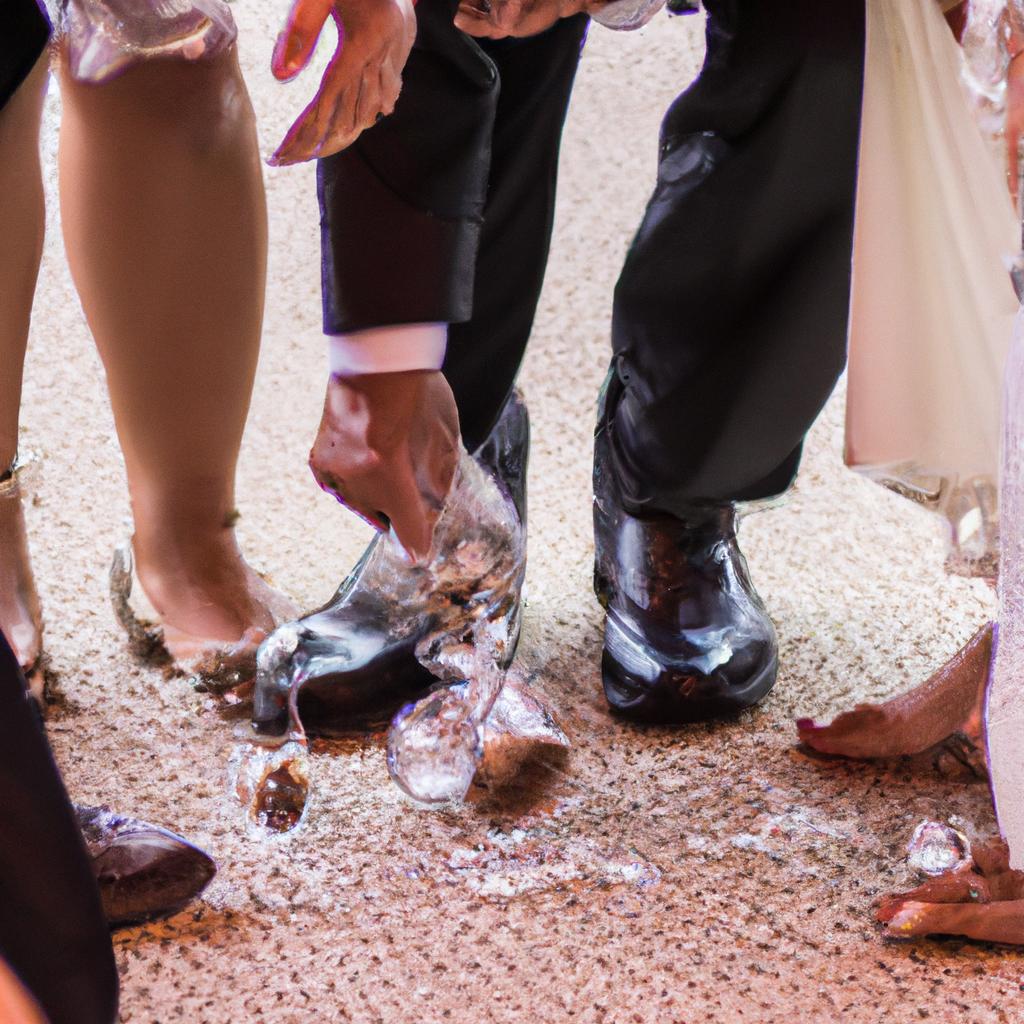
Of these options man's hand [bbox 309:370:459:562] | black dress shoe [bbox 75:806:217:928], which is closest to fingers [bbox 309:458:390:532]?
man's hand [bbox 309:370:459:562]

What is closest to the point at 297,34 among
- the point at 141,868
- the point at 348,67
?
the point at 348,67

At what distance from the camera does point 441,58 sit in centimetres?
76

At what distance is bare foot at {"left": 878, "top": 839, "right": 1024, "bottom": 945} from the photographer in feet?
2.31

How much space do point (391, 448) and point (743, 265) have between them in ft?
1.33

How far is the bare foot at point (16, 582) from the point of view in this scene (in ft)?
3.35

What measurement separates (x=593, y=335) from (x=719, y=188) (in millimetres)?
869

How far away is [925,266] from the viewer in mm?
791

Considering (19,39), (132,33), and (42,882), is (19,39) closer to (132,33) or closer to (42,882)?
(132,33)

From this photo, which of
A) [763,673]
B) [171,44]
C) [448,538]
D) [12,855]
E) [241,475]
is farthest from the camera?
[241,475]

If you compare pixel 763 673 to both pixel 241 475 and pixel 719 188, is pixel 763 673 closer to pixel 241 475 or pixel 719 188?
pixel 719 188

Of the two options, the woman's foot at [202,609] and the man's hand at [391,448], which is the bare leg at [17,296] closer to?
the woman's foot at [202,609]

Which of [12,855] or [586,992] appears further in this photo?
[586,992]

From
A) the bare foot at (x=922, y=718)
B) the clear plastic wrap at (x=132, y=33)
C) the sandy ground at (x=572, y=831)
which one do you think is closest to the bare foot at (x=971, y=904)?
the sandy ground at (x=572, y=831)

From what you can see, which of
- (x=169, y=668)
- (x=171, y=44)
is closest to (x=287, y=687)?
(x=169, y=668)
